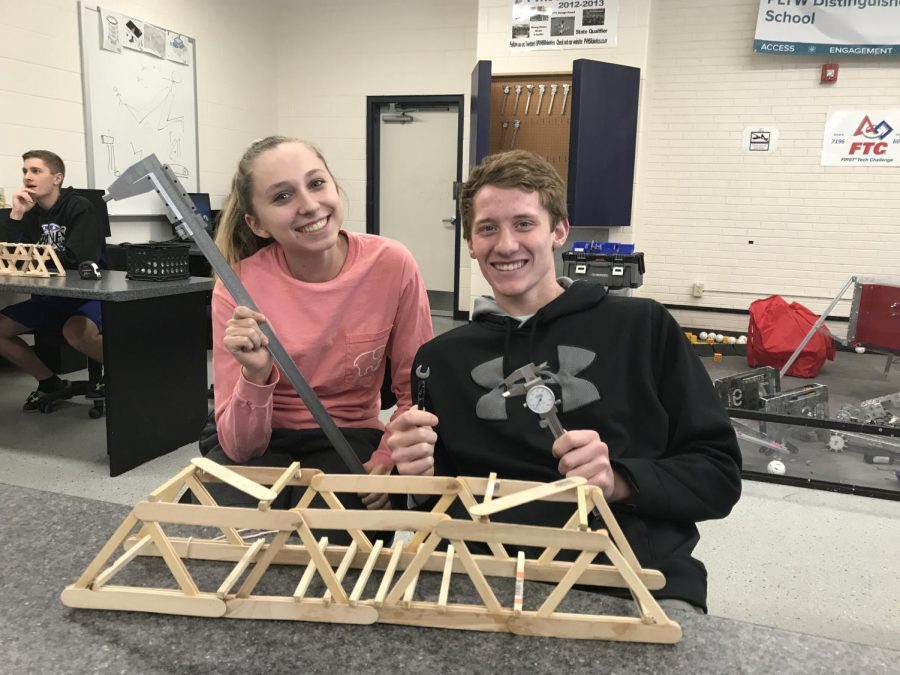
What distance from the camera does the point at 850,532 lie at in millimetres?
2301

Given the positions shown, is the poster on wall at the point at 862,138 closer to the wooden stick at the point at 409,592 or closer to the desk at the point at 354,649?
the desk at the point at 354,649

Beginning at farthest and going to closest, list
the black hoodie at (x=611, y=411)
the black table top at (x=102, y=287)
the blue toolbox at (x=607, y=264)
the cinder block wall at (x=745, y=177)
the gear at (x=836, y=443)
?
1. the cinder block wall at (x=745, y=177)
2. the blue toolbox at (x=607, y=264)
3. the gear at (x=836, y=443)
4. the black table top at (x=102, y=287)
5. the black hoodie at (x=611, y=411)

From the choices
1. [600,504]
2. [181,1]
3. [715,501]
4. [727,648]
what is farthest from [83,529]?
→ [181,1]

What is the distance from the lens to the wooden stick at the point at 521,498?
58 centimetres

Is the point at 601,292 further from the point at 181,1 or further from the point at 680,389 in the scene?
the point at 181,1

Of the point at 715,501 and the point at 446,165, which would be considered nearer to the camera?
the point at 715,501

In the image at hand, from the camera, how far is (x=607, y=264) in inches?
157

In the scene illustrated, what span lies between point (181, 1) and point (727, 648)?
5919mm

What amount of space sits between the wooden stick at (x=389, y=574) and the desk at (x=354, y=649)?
0.03m

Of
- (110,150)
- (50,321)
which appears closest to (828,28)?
(110,150)

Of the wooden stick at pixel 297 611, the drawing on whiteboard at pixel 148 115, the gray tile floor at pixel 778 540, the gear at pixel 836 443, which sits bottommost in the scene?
the gray tile floor at pixel 778 540

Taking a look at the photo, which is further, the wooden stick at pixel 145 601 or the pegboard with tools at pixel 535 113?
the pegboard with tools at pixel 535 113

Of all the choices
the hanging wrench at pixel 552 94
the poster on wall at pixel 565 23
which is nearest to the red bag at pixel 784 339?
the hanging wrench at pixel 552 94

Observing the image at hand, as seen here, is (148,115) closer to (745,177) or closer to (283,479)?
(745,177)
